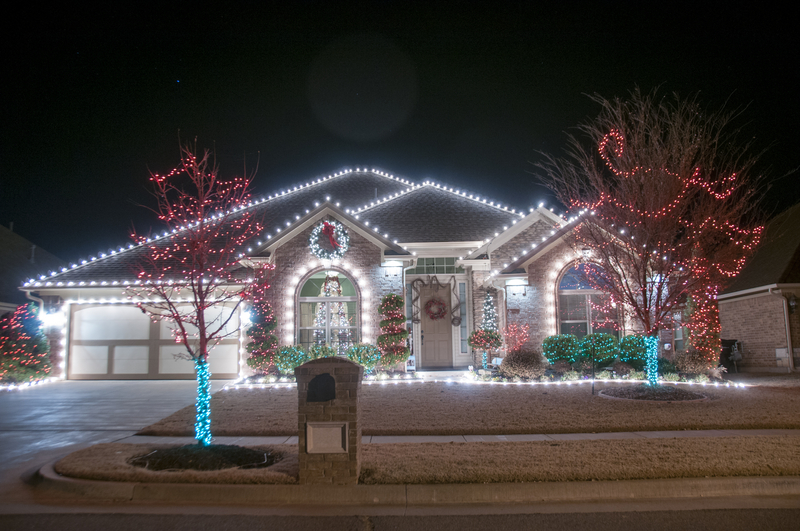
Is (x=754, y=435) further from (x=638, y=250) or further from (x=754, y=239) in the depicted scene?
(x=754, y=239)

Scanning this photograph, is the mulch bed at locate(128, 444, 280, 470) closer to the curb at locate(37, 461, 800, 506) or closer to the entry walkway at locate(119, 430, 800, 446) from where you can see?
the curb at locate(37, 461, 800, 506)

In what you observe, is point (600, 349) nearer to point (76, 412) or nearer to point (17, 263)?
point (76, 412)

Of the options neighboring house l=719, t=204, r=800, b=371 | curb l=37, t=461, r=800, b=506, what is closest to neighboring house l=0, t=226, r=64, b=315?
curb l=37, t=461, r=800, b=506

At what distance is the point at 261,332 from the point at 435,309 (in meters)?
5.68

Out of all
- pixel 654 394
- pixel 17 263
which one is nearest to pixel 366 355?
pixel 654 394

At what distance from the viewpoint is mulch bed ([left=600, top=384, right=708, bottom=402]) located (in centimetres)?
1045

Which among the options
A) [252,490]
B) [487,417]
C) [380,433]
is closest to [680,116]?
[487,417]

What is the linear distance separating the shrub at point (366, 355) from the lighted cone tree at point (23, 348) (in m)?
9.15

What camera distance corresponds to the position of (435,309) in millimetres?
17391

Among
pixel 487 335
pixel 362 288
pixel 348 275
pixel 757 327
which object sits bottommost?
pixel 487 335

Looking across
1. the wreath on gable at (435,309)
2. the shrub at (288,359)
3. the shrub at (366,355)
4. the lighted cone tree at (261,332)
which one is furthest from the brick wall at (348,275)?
the wreath on gable at (435,309)

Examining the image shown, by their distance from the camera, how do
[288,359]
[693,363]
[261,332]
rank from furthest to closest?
1. [261,332]
2. [288,359]
3. [693,363]

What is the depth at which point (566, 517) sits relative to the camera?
16.3ft

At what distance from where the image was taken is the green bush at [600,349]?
46.7ft
